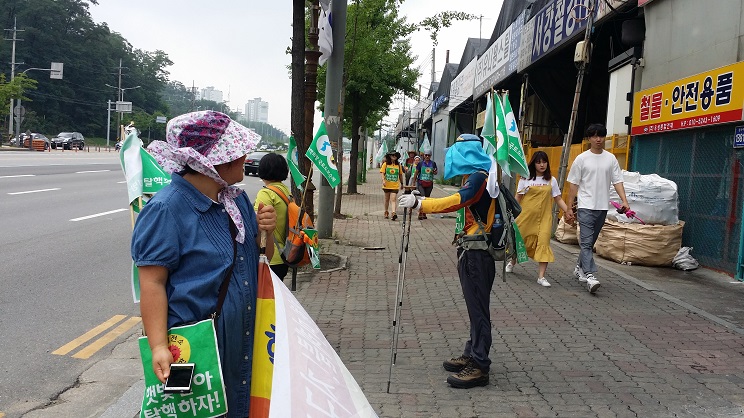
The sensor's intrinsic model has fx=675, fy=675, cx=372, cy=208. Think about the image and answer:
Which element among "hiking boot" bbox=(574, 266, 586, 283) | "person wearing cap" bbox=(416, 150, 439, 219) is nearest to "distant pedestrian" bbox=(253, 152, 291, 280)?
"hiking boot" bbox=(574, 266, 586, 283)

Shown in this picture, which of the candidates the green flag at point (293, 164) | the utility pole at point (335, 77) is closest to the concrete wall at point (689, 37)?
the utility pole at point (335, 77)

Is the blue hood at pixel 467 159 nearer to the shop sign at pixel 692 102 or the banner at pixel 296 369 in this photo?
the banner at pixel 296 369

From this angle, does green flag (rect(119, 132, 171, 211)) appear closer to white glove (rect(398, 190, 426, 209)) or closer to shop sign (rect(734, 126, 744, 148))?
white glove (rect(398, 190, 426, 209))

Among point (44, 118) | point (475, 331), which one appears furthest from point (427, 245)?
point (44, 118)

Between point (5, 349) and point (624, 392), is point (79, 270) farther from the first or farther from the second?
point (624, 392)

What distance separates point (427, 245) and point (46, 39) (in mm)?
85231

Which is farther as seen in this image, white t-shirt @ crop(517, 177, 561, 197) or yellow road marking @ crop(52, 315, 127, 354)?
white t-shirt @ crop(517, 177, 561, 197)

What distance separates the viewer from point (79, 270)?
8.54 m

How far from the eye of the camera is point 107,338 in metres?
5.98

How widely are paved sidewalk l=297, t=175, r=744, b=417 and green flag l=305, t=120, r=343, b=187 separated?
1393 millimetres

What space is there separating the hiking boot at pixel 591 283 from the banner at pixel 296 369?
535 cm

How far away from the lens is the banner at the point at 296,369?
237 cm

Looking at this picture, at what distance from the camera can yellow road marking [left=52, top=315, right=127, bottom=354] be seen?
5.53 metres

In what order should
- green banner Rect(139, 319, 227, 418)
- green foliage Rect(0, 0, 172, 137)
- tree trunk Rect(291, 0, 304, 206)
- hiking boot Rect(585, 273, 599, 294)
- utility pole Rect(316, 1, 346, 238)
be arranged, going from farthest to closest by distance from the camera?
green foliage Rect(0, 0, 172, 137) → utility pole Rect(316, 1, 346, 238) → tree trunk Rect(291, 0, 304, 206) → hiking boot Rect(585, 273, 599, 294) → green banner Rect(139, 319, 227, 418)
